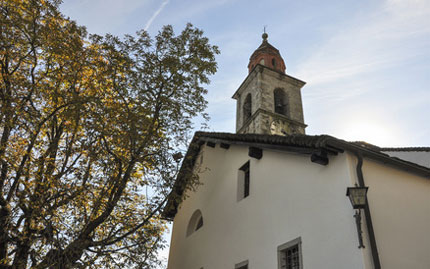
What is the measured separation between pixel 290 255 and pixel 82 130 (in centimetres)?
606

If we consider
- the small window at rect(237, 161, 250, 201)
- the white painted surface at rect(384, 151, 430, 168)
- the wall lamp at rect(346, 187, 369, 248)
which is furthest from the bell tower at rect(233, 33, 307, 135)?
the wall lamp at rect(346, 187, 369, 248)

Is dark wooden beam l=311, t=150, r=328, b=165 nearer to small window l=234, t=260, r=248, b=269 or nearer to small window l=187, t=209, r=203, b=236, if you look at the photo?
small window l=234, t=260, r=248, b=269

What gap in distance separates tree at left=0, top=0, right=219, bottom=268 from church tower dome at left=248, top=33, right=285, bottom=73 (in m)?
15.9

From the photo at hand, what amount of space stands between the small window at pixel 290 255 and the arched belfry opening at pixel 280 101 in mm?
16003

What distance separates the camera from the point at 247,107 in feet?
75.4

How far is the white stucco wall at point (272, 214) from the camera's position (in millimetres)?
5680

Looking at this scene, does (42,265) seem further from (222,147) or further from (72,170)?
(222,147)

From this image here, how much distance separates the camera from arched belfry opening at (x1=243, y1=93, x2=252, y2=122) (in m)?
22.6

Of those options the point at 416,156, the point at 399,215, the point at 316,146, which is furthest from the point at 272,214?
the point at 416,156

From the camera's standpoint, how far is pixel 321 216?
19.8 feet

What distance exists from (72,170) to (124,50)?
3.40 m

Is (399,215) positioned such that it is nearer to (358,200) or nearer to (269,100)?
(358,200)

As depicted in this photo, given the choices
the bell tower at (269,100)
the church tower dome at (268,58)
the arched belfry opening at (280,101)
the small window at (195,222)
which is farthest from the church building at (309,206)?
the church tower dome at (268,58)

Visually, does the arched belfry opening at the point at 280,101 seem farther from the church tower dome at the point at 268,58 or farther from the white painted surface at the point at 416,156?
the white painted surface at the point at 416,156
